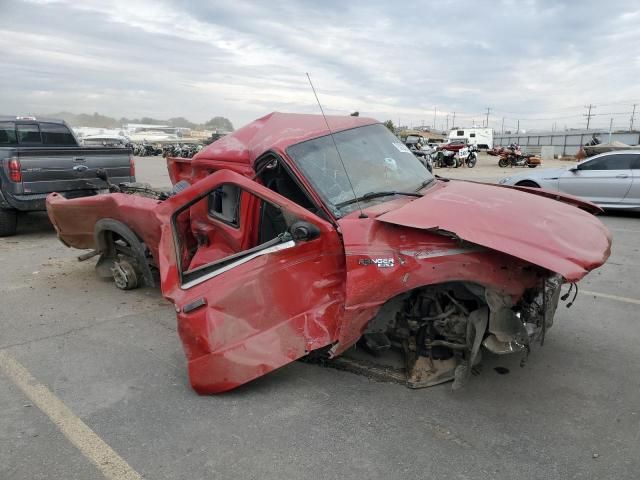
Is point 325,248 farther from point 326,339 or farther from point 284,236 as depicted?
point 326,339

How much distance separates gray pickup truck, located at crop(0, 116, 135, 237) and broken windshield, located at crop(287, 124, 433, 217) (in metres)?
5.80

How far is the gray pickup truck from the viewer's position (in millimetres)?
7801

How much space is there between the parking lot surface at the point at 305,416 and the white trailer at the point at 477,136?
2048 inches

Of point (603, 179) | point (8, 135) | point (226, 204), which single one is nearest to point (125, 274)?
point (226, 204)

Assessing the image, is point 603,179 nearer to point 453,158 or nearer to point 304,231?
point 304,231

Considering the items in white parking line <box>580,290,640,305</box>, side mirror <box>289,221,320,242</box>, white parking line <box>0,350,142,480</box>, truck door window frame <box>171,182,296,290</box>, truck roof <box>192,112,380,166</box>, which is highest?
truck roof <box>192,112,380,166</box>

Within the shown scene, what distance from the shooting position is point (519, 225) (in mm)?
2891

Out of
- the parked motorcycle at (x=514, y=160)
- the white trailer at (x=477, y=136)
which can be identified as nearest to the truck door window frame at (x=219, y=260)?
the parked motorcycle at (x=514, y=160)

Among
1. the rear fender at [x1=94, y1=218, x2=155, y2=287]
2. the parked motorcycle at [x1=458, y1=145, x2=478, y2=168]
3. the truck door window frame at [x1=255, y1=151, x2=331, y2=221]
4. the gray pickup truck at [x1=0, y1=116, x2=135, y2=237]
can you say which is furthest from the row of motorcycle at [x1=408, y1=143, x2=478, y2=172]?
the truck door window frame at [x1=255, y1=151, x2=331, y2=221]

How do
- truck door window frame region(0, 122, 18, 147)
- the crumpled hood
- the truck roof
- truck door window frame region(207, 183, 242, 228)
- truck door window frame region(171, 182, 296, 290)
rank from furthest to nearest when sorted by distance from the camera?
truck door window frame region(0, 122, 18, 147) → truck door window frame region(207, 183, 242, 228) → the truck roof → truck door window frame region(171, 182, 296, 290) → the crumpled hood

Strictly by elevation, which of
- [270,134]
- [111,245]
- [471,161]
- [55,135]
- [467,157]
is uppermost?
[270,134]

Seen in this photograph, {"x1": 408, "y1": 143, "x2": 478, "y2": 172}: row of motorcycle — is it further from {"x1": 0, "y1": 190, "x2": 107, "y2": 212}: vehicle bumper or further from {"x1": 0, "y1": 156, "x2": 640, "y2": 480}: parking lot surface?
{"x1": 0, "y1": 156, "x2": 640, "y2": 480}: parking lot surface

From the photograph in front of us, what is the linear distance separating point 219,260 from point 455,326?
5.50 ft

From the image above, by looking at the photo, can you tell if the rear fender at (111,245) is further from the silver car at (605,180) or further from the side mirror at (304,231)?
the silver car at (605,180)
